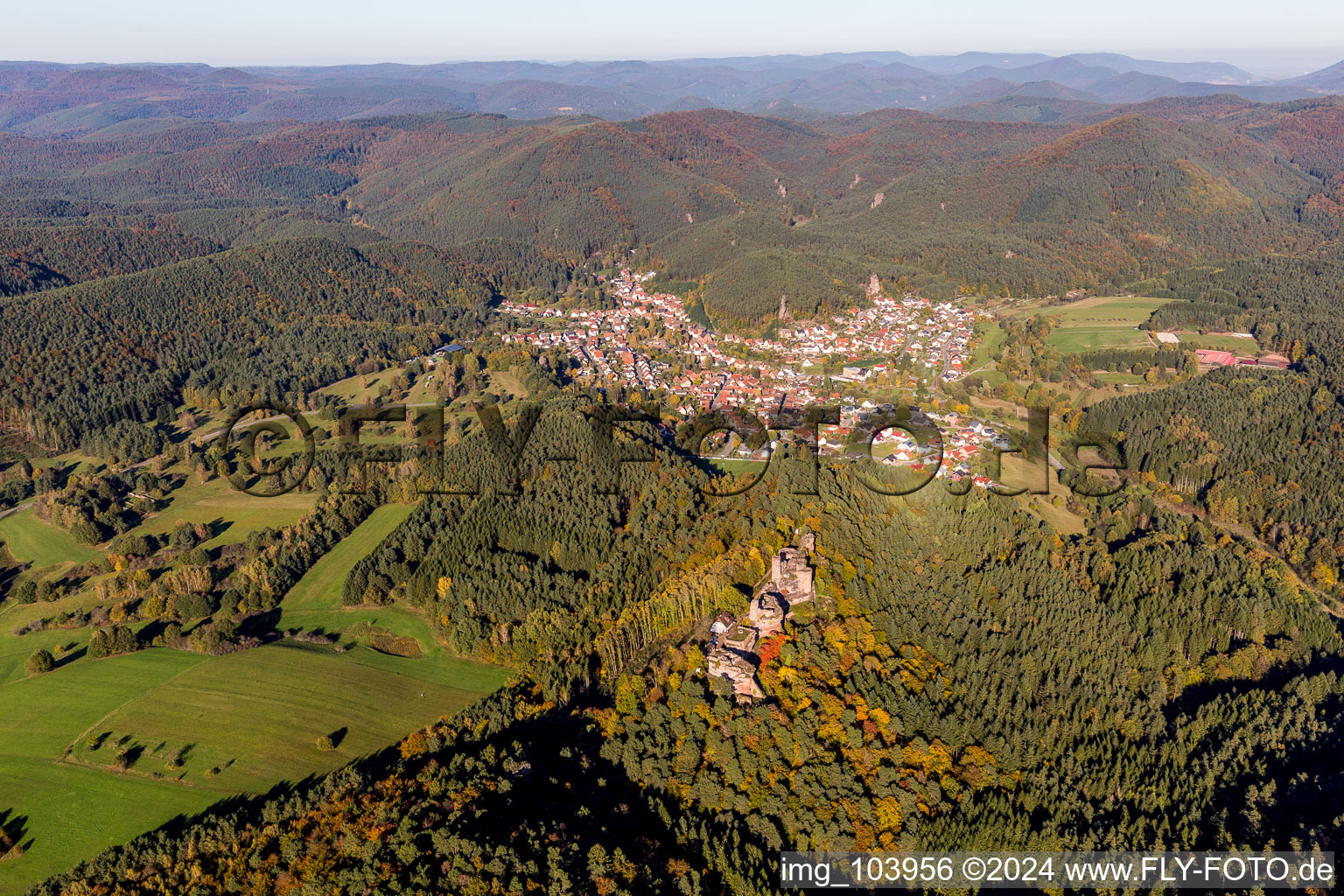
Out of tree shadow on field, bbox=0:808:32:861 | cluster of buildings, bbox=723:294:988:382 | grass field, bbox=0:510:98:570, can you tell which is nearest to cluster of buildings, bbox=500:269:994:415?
cluster of buildings, bbox=723:294:988:382

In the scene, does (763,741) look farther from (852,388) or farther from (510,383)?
(510,383)

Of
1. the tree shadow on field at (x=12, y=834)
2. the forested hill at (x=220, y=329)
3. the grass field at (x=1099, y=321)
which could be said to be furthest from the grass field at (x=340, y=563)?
the grass field at (x=1099, y=321)

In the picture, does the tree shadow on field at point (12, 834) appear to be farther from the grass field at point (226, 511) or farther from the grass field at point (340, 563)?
the grass field at point (226, 511)

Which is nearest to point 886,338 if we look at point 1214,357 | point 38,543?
point 1214,357

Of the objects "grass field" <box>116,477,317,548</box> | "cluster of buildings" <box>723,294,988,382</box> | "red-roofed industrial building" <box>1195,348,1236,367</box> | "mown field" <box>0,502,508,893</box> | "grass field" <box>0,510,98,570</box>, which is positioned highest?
"cluster of buildings" <box>723,294,988,382</box>

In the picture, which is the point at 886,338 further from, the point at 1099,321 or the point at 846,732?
the point at 846,732

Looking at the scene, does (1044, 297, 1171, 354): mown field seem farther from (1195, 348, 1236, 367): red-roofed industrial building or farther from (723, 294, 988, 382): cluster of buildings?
(723, 294, 988, 382): cluster of buildings
